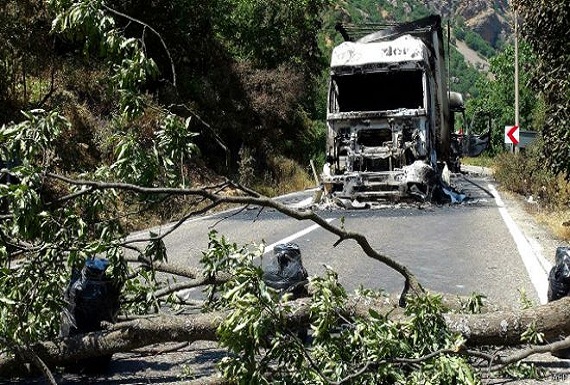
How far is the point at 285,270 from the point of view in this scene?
561cm

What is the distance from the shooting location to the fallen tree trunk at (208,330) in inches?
174

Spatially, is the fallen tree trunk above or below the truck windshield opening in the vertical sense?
below

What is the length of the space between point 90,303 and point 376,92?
14.8m

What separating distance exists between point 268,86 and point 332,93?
11.7 metres

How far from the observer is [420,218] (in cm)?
1516

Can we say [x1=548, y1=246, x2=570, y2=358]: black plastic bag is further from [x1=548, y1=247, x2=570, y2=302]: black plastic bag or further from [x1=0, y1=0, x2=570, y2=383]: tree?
[x1=0, y1=0, x2=570, y2=383]: tree

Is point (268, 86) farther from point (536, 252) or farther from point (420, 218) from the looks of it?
point (536, 252)

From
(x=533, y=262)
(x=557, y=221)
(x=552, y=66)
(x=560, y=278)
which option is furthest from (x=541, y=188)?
(x=560, y=278)

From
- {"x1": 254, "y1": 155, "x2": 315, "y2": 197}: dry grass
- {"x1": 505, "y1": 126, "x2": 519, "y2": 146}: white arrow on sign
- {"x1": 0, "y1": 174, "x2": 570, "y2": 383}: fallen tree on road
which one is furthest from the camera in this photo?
{"x1": 505, "y1": 126, "x2": 519, "y2": 146}: white arrow on sign

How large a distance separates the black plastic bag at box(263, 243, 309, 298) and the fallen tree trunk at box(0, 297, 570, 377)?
89cm

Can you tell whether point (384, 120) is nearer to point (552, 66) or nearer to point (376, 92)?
point (376, 92)

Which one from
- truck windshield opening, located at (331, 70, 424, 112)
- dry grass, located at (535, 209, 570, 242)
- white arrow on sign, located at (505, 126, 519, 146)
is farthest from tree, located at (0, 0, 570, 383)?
white arrow on sign, located at (505, 126, 519, 146)

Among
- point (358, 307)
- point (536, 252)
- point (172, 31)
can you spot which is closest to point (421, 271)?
point (536, 252)

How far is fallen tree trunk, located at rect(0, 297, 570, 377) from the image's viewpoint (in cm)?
442
